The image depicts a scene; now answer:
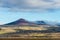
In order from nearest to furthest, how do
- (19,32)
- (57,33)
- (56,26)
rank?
(19,32)
(57,33)
(56,26)

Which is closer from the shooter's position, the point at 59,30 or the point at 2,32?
the point at 2,32

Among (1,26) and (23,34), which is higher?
(1,26)

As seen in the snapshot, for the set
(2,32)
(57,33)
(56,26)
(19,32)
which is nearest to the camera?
(2,32)

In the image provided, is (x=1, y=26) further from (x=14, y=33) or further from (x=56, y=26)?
(x=56, y=26)

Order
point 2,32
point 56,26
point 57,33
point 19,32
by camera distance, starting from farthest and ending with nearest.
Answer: point 56,26, point 57,33, point 19,32, point 2,32

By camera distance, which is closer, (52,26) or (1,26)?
(1,26)

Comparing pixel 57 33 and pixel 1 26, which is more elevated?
pixel 1 26

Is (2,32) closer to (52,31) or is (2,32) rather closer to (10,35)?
(10,35)

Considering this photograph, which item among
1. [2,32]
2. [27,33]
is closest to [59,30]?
[27,33]

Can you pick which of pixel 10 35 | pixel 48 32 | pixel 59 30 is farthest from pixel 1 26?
pixel 59 30
